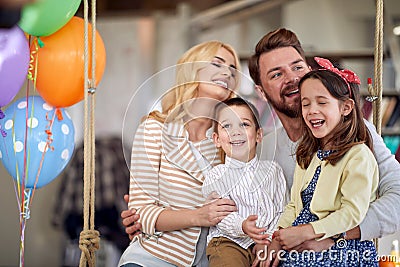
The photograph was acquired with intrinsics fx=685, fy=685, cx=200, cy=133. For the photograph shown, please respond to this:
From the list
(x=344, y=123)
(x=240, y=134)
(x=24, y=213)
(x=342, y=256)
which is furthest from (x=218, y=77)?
(x=24, y=213)

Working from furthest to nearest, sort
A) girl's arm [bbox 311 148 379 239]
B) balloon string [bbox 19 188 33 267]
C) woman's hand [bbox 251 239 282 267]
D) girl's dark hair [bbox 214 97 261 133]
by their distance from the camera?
1. balloon string [bbox 19 188 33 267]
2. girl's dark hair [bbox 214 97 261 133]
3. woman's hand [bbox 251 239 282 267]
4. girl's arm [bbox 311 148 379 239]

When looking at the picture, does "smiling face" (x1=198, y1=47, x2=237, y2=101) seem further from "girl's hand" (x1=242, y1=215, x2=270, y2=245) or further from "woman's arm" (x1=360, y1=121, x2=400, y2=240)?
"woman's arm" (x1=360, y1=121, x2=400, y2=240)

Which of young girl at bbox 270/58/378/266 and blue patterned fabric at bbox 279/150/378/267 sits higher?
young girl at bbox 270/58/378/266

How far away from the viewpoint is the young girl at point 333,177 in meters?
1.77

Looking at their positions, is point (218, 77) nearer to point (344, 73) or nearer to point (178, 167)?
point (178, 167)

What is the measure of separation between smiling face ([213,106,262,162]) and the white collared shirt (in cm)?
2

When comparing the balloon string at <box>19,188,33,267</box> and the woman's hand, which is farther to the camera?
the balloon string at <box>19,188,33,267</box>

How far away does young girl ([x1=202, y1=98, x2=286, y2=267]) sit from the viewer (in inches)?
77.3

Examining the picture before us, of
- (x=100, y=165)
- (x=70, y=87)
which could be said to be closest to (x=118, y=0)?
(x=100, y=165)

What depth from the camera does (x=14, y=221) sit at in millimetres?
5391

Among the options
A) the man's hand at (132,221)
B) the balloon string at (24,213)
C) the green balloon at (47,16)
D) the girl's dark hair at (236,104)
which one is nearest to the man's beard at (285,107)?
the girl's dark hair at (236,104)

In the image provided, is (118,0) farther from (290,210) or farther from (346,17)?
(290,210)

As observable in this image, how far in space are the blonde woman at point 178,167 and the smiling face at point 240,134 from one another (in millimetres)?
64

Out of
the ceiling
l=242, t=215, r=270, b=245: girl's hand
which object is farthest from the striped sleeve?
the ceiling
